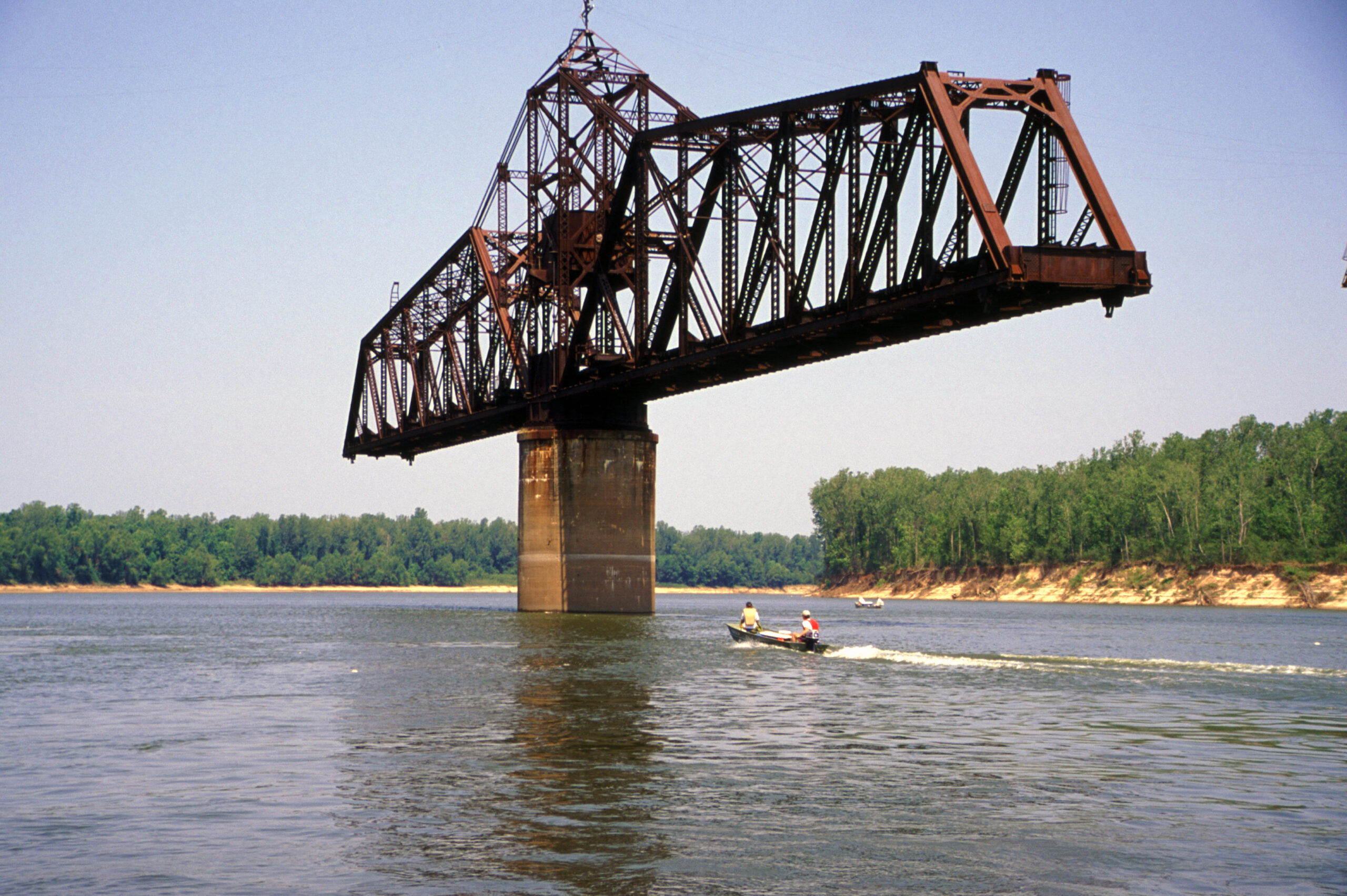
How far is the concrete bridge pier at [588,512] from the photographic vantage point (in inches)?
3071

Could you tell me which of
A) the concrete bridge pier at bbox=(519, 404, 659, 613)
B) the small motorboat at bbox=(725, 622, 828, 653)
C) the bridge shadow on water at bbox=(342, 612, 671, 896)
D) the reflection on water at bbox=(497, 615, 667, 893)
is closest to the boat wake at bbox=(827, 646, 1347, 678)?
the small motorboat at bbox=(725, 622, 828, 653)

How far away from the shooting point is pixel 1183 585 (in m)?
162

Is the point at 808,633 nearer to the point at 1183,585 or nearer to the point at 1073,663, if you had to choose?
the point at 1073,663

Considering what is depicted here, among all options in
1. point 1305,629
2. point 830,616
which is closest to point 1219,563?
point 830,616

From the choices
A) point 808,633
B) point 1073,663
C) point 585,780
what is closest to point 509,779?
point 585,780

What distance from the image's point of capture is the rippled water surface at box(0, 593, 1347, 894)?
18234mm

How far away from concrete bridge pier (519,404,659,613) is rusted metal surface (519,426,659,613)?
1.6 inches

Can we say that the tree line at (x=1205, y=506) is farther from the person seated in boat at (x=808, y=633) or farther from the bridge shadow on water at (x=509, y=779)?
the bridge shadow on water at (x=509, y=779)

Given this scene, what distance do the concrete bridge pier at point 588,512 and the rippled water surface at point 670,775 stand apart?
21.5 meters

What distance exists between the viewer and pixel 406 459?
398 ft

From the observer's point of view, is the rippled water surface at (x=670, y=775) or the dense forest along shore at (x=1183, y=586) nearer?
the rippled water surface at (x=670, y=775)

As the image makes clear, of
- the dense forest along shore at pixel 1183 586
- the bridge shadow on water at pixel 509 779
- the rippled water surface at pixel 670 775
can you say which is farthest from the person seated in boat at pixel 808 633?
the dense forest along shore at pixel 1183 586

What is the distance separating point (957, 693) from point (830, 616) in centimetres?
8146

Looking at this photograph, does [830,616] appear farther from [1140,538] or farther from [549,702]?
[549,702]
